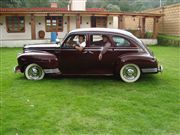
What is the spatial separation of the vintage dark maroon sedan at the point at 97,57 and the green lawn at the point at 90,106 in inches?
13.2

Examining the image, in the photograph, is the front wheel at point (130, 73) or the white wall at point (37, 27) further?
the white wall at point (37, 27)

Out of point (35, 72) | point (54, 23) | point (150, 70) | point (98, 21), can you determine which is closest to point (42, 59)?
point (35, 72)

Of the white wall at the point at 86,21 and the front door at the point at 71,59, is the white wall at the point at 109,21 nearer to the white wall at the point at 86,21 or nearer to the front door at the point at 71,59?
the white wall at the point at 86,21

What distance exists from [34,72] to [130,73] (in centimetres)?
277

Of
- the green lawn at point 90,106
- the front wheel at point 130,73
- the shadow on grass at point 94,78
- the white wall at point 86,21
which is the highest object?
the white wall at point 86,21

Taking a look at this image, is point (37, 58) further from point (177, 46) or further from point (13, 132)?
point (177, 46)

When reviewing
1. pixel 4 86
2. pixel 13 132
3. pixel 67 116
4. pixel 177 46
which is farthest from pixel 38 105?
pixel 177 46

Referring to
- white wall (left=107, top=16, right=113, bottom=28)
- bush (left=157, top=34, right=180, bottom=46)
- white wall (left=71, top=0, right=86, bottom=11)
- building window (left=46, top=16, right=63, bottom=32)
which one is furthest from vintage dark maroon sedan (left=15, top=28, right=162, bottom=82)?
white wall (left=71, top=0, right=86, bottom=11)

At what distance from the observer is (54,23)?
25.2m

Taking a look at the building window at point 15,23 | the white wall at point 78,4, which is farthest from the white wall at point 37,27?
the white wall at point 78,4

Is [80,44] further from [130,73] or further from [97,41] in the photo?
[130,73]

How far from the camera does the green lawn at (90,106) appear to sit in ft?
15.2

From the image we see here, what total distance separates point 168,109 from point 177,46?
47.9 ft

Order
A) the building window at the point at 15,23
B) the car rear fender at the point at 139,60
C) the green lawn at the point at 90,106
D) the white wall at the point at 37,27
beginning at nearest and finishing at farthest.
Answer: the green lawn at the point at 90,106 → the car rear fender at the point at 139,60 → the building window at the point at 15,23 → the white wall at the point at 37,27
